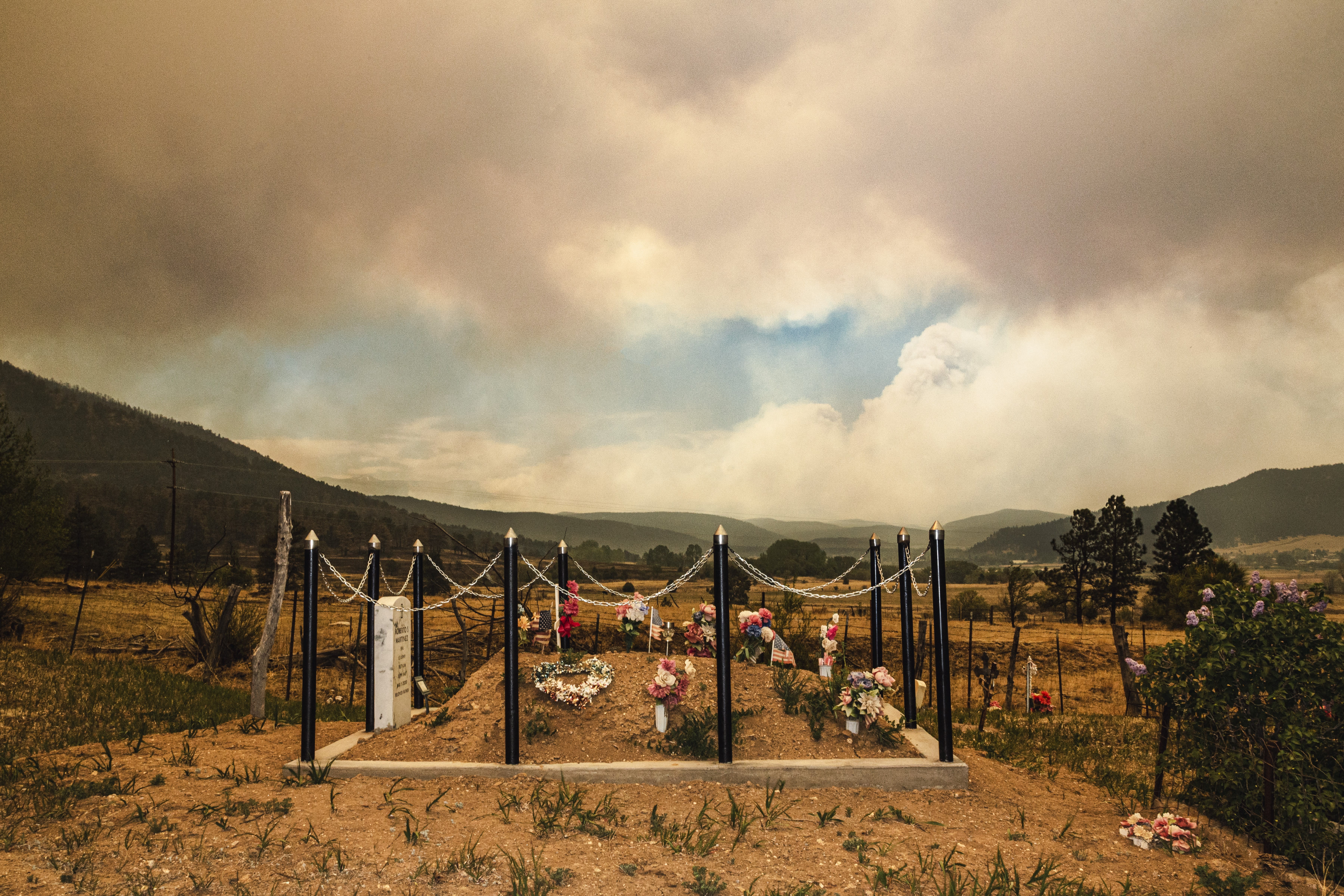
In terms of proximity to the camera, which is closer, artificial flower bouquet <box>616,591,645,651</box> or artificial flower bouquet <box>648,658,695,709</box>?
artificial flower bouquet <box>648,658,695,709</box>

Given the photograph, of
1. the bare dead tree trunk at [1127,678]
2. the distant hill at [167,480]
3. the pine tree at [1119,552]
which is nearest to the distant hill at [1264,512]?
the pine tree at [1119,552]

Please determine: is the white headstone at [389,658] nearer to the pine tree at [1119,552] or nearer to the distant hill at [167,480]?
the distant hill at [167,480]

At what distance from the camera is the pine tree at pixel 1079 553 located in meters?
51.9

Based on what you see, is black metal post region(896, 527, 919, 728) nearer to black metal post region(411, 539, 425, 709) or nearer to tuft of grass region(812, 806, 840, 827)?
tuft of grass region(812, 806, 840, 827)

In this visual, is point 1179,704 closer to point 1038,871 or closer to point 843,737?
point 1038,871

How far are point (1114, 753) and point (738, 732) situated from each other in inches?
222

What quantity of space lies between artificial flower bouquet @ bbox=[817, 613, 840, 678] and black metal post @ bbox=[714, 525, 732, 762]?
2.30 m

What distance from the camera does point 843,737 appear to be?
792 cm

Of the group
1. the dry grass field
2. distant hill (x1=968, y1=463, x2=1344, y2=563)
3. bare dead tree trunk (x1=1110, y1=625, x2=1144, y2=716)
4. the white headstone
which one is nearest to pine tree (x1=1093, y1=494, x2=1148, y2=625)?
bare dead tree trunk (x1=1110, y1=625, x2=1144, y2=716)

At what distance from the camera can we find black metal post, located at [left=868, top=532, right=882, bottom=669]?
28.7 ft

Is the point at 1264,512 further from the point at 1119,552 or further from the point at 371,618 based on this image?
the point at 371,618

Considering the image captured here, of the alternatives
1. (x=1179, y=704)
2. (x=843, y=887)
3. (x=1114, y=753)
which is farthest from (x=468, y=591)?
(x=1114, y=753)

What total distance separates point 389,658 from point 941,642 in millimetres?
6280

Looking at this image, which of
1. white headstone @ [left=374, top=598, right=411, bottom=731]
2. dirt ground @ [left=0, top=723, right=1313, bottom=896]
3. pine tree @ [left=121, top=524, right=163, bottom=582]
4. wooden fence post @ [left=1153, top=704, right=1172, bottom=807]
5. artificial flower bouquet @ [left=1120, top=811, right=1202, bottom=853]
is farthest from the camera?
pine tree @ [left=121, top=524, right=163, bottom=582]
